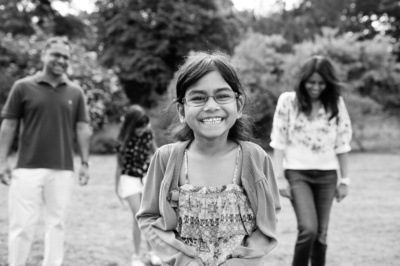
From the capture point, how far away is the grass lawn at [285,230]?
6.03 m

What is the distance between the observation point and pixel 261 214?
7.97 feet

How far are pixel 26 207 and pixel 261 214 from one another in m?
3.06

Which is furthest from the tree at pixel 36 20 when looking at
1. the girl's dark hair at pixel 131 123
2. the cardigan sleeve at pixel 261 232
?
the cardigan sleeve at pixel 261 232

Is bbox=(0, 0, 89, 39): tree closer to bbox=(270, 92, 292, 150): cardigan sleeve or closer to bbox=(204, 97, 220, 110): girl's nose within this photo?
bbox=(270, 92, 292, 150): cardigan sleeve

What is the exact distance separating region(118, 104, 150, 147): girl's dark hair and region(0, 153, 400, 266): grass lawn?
146 centimetres

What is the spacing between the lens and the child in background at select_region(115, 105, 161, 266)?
224 inches

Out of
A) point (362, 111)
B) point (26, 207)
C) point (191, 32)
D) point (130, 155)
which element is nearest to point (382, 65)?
point (362, 111)

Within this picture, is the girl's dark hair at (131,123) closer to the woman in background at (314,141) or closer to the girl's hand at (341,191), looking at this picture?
the woman in background at (314,141)

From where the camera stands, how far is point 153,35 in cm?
3030

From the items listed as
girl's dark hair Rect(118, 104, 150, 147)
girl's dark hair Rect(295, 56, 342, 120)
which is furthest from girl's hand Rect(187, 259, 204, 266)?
girl's dark hair Rect(118, 104, 150, 147)

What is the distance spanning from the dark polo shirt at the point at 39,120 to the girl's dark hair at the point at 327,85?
2.30m

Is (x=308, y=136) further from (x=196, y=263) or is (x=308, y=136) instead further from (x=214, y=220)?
(x=196, y=263)

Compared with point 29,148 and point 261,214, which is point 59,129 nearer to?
point 29,148

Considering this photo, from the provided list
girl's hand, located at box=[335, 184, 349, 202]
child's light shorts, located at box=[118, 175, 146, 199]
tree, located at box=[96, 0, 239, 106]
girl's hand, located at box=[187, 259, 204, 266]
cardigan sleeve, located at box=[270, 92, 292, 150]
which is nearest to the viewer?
Answer: girl's hand, located at box=[187, 259, 204, 266]
